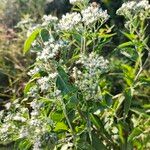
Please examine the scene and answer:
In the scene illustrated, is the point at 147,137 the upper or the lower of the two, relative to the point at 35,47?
lower

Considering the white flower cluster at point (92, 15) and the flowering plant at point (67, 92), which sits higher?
the white flower cluster at point (92, 15)

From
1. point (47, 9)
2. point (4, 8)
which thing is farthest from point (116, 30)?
point (4, 8)

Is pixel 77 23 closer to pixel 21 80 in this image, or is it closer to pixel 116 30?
pixel 21 80

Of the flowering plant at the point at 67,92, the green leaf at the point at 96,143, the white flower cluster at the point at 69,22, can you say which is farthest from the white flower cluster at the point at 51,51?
the green leaf at the point at 96,143

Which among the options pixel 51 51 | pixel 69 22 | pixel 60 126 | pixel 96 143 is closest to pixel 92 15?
pixel 69 22

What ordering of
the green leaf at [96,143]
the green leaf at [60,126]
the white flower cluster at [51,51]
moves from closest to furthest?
the white flower cluster at [51,51] < the green leaf at [60,126] < the green leaf at [96,143]

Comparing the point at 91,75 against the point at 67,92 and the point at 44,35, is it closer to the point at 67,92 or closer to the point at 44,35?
the point at 67,92

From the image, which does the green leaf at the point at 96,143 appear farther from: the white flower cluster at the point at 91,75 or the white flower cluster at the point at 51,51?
the white flower cluster at the point at 51,51

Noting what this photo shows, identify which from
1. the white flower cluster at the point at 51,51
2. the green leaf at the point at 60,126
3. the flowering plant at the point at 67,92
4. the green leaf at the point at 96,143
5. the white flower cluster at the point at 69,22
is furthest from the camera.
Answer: the green leaf at the point at 96,143
